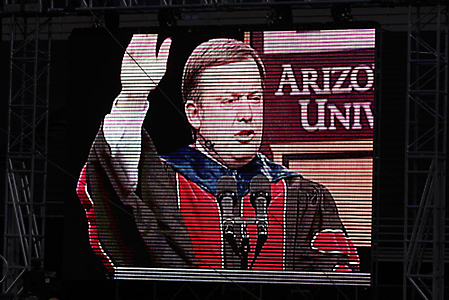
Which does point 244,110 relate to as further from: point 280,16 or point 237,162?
point 280,16

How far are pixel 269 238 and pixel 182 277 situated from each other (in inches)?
64.6

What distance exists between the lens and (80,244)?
49.2 feet

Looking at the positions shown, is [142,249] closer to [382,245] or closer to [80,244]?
[80,244]

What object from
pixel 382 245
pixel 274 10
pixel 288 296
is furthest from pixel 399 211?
pixel 274 10

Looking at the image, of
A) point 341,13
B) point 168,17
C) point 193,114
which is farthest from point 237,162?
point 341,13

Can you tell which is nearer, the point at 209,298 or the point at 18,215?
the point at 18,215

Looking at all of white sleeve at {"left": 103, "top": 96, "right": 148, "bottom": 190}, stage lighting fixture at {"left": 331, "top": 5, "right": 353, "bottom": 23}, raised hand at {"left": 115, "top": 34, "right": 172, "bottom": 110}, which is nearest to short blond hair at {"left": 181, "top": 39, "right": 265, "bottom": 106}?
raised hand at {"left": 115, "top": 34, "right": 172, "bottom": 110}

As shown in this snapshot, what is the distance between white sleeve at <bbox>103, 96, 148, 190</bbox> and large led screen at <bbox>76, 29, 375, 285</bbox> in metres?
0.02

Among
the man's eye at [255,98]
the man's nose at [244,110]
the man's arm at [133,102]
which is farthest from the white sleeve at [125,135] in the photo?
the man's eye at [255,98]

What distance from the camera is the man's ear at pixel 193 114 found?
14.7 metres

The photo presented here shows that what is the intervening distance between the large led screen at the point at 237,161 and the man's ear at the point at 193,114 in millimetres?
17

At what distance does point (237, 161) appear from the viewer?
14594mm

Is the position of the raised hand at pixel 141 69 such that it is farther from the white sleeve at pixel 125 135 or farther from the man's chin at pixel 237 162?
the man's chin at pixel 237 162

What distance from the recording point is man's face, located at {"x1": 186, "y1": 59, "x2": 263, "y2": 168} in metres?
14.6
